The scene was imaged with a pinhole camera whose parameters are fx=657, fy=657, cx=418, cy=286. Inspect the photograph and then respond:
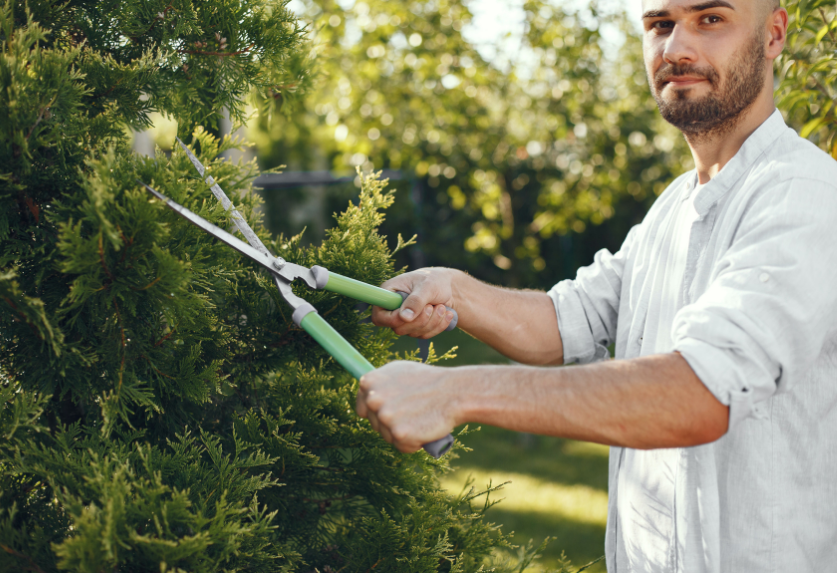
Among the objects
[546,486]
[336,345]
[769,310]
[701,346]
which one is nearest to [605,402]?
[701,346]

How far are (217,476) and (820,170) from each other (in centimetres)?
143

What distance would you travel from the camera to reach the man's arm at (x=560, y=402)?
1213 millimetres

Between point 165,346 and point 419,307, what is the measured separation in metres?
0.64

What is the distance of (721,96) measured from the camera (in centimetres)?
159

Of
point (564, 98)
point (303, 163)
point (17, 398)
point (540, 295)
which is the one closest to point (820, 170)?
point (540, 295)

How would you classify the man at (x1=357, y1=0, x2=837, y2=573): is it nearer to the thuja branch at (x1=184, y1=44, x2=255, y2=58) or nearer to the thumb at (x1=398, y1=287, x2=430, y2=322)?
the thumb at (x1=398, y1=287, x2=430, y2=322)

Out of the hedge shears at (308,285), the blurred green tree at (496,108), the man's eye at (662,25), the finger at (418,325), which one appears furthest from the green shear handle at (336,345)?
the blurred green tree at (496,108)

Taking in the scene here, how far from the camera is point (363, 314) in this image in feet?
5.92

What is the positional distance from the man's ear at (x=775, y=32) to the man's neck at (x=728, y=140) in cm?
11

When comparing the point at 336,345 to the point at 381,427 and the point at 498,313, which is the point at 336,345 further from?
the point at 498,313

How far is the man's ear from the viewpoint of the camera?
164 centimetres

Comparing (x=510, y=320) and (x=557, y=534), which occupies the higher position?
(x=510, y=320)

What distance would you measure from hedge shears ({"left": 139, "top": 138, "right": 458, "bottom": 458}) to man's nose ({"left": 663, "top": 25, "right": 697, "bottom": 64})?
2.99 ft

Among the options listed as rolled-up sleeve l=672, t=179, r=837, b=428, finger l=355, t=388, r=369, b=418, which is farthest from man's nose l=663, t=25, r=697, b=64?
finger l=355, t=388, r=369, b=418
